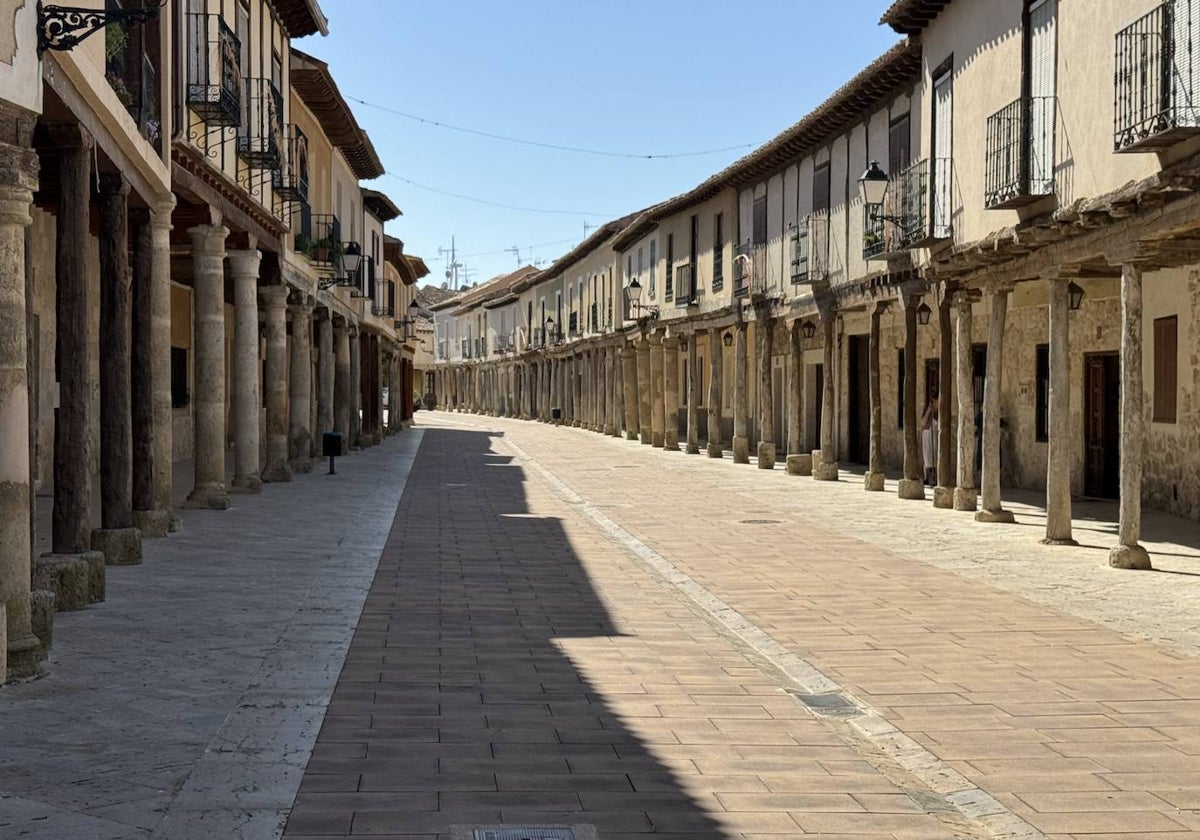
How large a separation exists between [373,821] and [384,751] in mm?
932

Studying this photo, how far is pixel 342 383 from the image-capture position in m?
30.9

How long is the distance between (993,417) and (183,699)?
11.3 m

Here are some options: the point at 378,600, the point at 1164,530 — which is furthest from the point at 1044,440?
the point at 378,600

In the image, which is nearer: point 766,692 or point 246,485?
point 766,692

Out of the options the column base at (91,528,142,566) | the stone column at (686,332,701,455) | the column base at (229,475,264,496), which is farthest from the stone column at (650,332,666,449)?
the column base at (91,528,142,566)

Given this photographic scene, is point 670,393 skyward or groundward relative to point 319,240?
groundward

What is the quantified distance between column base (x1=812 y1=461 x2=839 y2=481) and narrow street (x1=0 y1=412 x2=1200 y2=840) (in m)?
9.69

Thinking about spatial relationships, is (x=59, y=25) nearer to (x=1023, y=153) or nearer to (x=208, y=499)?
(x=208, y=499)

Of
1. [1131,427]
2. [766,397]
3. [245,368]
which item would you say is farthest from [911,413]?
[245,368]

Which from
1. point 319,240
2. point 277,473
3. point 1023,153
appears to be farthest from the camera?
point 319,240

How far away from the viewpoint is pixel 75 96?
8688 millimetres

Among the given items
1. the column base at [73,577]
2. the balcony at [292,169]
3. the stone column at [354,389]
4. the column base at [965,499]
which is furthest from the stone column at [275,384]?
the column base at [73,577]

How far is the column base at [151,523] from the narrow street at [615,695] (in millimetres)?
193

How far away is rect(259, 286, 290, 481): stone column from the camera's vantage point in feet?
68.6
